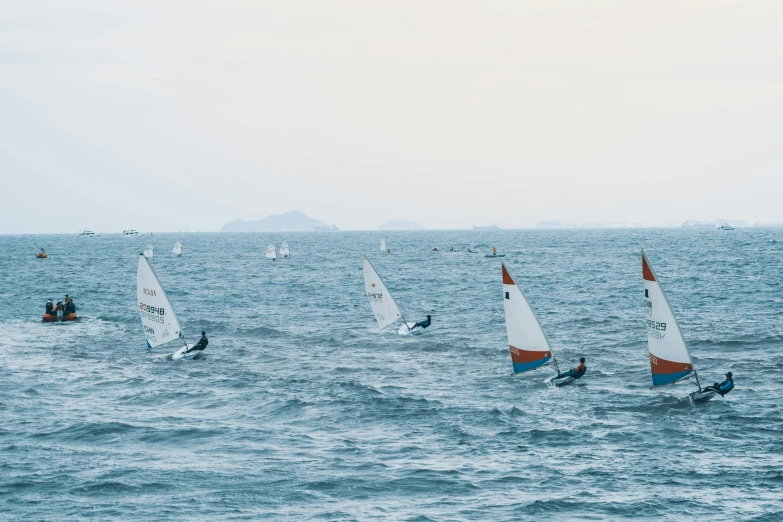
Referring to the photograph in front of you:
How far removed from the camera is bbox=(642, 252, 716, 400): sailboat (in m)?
32.4

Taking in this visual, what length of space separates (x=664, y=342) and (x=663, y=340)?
10 centimetres

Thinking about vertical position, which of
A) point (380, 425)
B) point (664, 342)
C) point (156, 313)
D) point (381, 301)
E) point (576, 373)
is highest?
point (381, 301)

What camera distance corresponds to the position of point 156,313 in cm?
4469

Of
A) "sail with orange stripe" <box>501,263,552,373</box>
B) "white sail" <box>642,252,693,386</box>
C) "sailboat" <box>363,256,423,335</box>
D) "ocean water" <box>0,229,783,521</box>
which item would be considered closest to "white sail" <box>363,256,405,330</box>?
"sailboat" <box>363,256,423,335</box>

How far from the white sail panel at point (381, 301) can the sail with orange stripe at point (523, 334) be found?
1624 centimetres

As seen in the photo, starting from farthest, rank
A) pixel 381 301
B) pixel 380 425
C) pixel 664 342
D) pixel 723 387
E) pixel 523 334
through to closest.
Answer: pixel 381 301, pixel 523 334, pixel 664 342, pixel 723 387, pixel 380 425

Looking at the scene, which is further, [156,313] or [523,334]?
[156,313]

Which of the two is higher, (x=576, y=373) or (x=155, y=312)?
(x=155, y=312)

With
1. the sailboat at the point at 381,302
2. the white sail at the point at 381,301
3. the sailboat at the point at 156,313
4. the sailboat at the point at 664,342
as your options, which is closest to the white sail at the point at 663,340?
the sailboat at the point at 664,342

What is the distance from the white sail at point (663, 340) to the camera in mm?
32406

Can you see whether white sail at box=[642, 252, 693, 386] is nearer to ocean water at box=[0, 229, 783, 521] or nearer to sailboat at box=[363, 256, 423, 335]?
ocean water at box=[0, 229, 783, 521]

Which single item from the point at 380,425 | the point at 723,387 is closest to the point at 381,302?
the point at 380,425

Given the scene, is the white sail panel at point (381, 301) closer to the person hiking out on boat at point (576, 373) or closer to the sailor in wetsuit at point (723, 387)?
the person hiking out on boat at point (576, 373)

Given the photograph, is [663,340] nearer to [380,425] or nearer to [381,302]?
[380,425]
